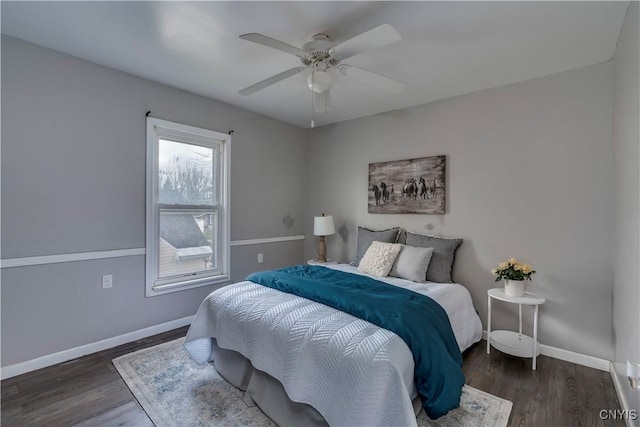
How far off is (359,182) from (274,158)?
1.25 m

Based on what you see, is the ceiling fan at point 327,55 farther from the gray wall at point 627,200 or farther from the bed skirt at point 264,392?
the bed skirt at point 264,392

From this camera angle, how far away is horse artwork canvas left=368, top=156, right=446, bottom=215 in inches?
131

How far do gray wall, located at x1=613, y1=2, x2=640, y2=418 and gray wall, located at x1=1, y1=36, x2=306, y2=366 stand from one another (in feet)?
11.7

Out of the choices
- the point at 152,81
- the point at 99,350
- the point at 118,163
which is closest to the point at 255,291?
the point at 99,350

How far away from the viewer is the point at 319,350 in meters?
1.64

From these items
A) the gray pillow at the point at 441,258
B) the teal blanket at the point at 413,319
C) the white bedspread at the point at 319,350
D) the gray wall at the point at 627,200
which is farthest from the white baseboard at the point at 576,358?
the teal blanket at the point at 413,319

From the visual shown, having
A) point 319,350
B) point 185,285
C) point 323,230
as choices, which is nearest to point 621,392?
point 319,350

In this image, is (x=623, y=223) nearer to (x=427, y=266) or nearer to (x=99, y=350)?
(x=427, y=266)

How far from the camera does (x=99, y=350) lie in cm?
265

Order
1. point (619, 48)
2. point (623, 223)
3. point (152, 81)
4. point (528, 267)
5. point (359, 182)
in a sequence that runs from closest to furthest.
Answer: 1. point (623, 223)
2. point (619, 48)
3. point (528, 267)
4. point (152, 81)
5. point (359, 182)

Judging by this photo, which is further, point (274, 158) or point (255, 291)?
point (274, 158)

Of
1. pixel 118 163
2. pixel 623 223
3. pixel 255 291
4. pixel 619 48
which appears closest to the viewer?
pixel 623 223

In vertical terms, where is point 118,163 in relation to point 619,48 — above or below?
below

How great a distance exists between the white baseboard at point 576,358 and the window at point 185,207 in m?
3.37
